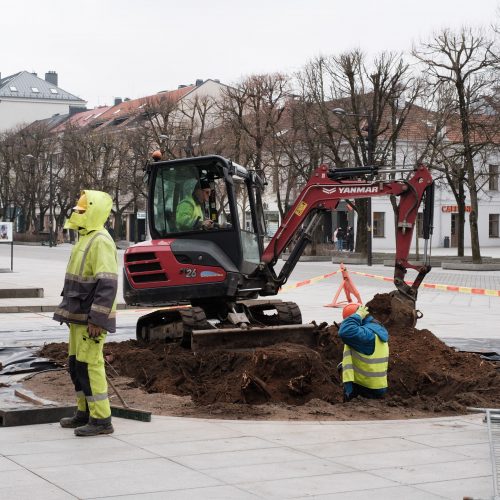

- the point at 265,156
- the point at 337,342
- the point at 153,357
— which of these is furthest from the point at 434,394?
the point at 265,156

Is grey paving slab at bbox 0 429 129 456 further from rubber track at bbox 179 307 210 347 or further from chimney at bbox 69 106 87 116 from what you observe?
chimney at bbox 69 106 87 116

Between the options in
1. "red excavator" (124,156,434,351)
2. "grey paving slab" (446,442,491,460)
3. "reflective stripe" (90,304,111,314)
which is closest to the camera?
"grey paving slab" (446,442,491,460)

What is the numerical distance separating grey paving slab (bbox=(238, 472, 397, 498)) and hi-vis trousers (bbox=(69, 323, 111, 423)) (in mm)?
2120

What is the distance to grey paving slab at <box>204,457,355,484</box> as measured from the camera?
708cm

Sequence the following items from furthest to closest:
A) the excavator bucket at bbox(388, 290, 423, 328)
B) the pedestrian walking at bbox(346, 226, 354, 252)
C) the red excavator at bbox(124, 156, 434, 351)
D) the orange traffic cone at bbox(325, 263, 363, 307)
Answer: the pedestrian walking at bbox(346, 226, 354, 252) < the orange traffic cone at bbox(325, 263, 363, 307) < the red excavator at bbox(124, 156, 434, 351) < the excavator bucket at bbox(388, 290, 423, 328)

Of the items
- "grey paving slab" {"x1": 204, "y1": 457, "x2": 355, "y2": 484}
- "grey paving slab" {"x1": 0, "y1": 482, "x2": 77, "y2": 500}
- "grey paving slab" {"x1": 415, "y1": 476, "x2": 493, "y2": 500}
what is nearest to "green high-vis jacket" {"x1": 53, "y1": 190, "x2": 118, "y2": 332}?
"grey paving slab" {"x1": 204, "y1": 457, "x2": 355, "y2": 484}

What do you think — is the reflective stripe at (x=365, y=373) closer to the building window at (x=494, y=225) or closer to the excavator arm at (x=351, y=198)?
the excavator arm at (x=351, y=198)

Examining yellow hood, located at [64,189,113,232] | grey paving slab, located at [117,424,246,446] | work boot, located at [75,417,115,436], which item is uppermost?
yellow hood, located at [64,189,113,232]

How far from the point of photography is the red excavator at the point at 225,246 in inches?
543

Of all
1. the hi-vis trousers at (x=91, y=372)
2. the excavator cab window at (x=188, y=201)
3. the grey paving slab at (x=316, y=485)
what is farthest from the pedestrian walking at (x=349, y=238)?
the grey paving slab at (x=316, y=485)

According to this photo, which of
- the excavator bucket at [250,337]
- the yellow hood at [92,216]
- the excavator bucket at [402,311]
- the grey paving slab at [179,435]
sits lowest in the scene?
the grey paving slab at [179,435]

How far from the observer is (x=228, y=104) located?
66.2 m

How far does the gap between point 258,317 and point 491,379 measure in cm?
443

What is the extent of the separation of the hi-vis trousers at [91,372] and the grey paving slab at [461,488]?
9.63 feet
